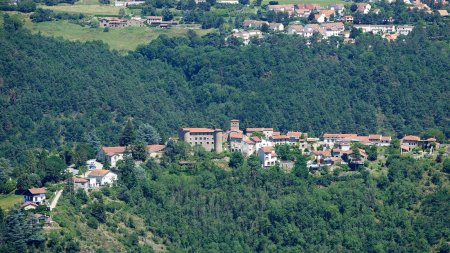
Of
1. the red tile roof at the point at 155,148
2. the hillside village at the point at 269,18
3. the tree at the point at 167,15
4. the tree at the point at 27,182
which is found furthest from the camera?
the tree at the point at 167,15

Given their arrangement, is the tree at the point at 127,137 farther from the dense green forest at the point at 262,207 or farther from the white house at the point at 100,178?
the white house at the point at 100,178

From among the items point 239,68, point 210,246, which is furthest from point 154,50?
A: point 210,246

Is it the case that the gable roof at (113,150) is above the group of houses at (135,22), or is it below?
above

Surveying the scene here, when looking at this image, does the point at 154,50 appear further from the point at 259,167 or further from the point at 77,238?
the point at 77,238

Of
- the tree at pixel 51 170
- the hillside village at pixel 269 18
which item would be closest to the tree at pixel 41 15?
the hillside village at pixel 269 18

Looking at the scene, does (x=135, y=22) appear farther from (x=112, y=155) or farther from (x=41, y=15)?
(x=112, y=155)

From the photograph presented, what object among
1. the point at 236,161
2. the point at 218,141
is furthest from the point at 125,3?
the point at 236,161

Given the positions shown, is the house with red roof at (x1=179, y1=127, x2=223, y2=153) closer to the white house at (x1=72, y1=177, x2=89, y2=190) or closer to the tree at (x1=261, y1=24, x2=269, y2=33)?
the white house at (x1=72, y1=177, x2=89, y2=190)

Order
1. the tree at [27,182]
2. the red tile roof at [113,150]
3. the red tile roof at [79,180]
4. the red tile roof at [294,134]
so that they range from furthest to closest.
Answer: the red tile roof at [294,134] < the red tile roof at [113,150] < the red tile roof at [79,180] < the tree at [27,182]
